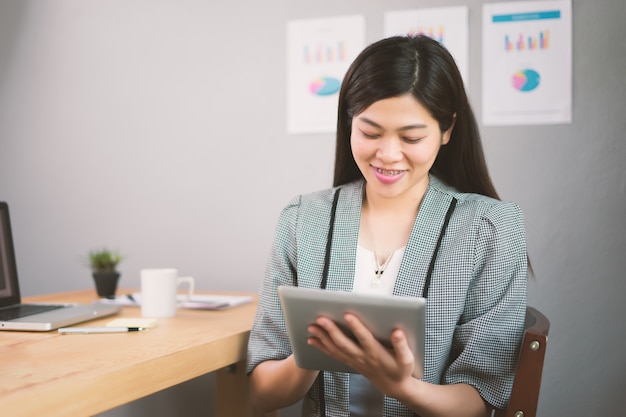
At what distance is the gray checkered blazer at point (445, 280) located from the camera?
120 centimetres

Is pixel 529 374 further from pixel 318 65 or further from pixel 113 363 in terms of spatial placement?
pixel 318 65

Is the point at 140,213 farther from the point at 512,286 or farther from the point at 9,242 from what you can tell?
the point at 512,286

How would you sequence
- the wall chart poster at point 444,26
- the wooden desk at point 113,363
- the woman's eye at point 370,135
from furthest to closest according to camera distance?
the wall chart poster at point 444,26 < the woman's eye at point 370,135 < the wooden desk at point 113,363

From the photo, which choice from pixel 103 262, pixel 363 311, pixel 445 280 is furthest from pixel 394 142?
pixel 103 262

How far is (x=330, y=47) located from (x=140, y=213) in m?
0.90

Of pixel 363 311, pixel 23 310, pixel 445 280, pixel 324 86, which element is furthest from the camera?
pixel 324 86

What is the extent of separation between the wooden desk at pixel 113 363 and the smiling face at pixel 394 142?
43 centimetres

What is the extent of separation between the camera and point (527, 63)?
6.48 feet

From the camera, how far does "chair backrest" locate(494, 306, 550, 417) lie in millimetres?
1018

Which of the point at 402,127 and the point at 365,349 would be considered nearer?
the point at 365,349

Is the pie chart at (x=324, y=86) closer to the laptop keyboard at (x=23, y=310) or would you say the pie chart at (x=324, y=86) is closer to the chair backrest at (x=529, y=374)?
the laptop keyboard at (x=23, y=310)

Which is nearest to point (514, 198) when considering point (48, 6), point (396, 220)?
point (396, 220)

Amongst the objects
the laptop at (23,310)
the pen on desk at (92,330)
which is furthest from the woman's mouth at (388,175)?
the laptop at (23,310)

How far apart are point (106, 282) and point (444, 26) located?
4.12ft
